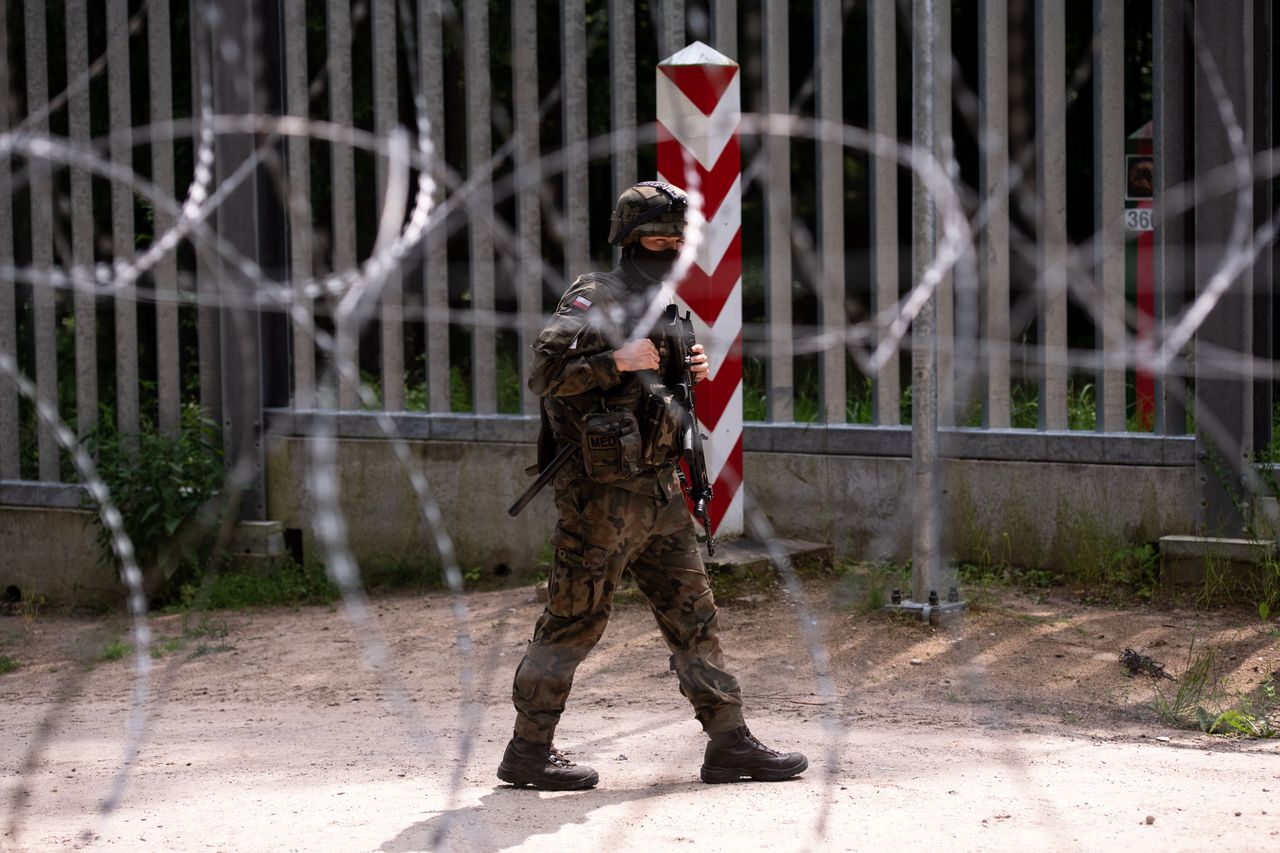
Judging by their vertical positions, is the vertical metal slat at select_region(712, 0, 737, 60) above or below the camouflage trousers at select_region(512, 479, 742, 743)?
above

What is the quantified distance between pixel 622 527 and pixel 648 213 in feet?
3.06

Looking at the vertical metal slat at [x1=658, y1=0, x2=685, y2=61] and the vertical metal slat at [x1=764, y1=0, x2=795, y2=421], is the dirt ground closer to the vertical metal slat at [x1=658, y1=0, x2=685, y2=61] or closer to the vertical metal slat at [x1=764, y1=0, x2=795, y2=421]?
the vertical metal slat at [x1=764, y1=0, x2=795, y2=421]

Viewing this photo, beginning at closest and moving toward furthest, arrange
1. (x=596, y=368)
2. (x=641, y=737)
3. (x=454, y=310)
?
(x=596, y=368) → (x=641, y=737) → (x=454, y=310)

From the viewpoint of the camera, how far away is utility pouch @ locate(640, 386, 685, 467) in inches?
189

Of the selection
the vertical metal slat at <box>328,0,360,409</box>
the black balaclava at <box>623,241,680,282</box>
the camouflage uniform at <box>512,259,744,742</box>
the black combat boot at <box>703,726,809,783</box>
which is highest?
the vertical metal slat at <box>328,0,360,409</box>

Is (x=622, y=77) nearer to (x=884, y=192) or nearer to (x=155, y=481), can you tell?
(x=884, y=192)

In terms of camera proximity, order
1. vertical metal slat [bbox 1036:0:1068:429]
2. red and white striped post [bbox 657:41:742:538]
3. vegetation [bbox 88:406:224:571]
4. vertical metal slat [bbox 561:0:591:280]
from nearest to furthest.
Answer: red and white striped post [bbox 657:41:742:538], vertical metal slat [bbox 1036:0:1068:429], vertical metal slat [bbox 561:0:591:280], vegetation [bbox 88:406:224:571]

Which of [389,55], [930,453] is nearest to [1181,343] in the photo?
[930,453]

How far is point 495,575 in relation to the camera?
28.6 ft

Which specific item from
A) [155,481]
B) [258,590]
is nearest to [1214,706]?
[258,590]

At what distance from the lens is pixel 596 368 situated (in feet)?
15.5

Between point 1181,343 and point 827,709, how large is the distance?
2.50 meters

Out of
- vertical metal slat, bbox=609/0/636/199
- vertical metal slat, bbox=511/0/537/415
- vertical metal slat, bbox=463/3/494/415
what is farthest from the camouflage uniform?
vertical metal slat, bbox=463/3/494/415

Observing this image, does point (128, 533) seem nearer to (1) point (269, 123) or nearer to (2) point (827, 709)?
(1) point (269, 123)
